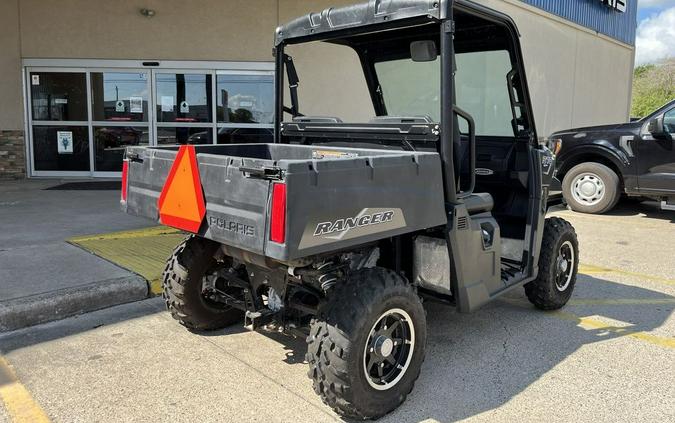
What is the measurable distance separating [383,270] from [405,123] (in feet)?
3.42

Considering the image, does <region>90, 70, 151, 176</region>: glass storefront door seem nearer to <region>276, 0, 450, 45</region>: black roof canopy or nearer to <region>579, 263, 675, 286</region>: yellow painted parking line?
<region>276, 0, 450, 45</region>: black roof canopy

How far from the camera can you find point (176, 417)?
10.2 ft

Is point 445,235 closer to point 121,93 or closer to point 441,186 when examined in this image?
point 441,186

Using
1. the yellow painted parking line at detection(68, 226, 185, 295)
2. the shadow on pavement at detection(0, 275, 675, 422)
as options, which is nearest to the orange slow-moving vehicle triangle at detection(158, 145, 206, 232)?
the shadow on pavement at detection(0, 275, 675, 422)

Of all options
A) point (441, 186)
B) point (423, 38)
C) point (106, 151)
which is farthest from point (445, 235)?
point (106, 151)

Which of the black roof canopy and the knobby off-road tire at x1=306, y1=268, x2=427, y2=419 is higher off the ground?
the black roof canopy

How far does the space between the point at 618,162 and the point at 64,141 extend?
10539 mm

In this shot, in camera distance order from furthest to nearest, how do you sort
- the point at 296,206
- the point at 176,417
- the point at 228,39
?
the point at 228,39 → the point at 176,417 → the point at 296,206

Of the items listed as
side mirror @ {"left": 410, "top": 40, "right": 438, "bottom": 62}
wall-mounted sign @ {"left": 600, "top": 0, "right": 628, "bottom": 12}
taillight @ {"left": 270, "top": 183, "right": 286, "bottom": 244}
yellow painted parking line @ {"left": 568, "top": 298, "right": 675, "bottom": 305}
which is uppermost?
wall-mounted sign @ {"left": 600, "top": 0, "right": 628, "bottom": 12}

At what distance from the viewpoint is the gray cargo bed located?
2691mm

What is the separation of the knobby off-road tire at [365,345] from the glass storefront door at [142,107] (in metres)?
9.02

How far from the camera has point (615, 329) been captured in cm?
456

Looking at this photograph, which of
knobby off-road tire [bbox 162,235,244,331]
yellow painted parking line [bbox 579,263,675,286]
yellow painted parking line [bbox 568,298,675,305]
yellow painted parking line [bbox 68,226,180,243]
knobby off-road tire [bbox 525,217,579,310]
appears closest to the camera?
knobby off-road tire [bbox 162,235,244,331]

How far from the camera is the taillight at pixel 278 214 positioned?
2.65 metres
